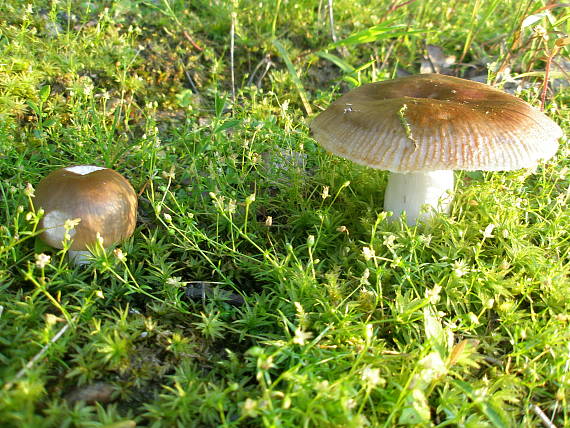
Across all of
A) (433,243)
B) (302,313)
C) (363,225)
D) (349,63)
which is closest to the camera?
(302,313)

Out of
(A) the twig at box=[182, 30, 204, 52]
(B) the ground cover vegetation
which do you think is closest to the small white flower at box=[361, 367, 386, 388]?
(B) the ground cover vegetation

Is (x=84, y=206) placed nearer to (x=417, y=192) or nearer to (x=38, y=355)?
(x=38, y=355)

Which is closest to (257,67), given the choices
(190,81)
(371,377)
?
(190,81)

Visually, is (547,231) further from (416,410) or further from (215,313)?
(215,313)

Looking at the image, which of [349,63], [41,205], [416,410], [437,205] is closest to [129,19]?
[349,63]

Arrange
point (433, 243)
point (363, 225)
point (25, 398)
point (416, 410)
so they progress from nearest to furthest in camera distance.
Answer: point (25, 398) → point (416, 410) → point (433, 243) → point (363, 225)

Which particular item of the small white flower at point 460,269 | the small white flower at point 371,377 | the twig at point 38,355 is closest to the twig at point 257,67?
the small white flower at point 460,269

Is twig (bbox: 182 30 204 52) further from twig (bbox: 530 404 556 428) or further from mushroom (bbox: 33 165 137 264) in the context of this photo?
twig (bbox: 530 404 556 428)
